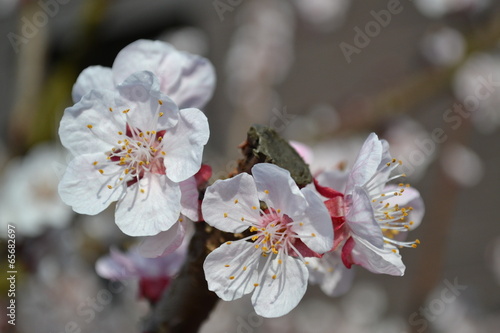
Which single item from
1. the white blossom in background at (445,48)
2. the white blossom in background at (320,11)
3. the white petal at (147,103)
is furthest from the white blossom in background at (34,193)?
the white blossom in background at (320,11)

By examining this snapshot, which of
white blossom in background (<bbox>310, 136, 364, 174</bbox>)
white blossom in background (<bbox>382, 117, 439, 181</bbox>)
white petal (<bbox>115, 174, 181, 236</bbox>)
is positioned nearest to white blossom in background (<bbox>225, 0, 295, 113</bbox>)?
white blossom in background (<bbox>310, 136, 364, 174</bbox>)

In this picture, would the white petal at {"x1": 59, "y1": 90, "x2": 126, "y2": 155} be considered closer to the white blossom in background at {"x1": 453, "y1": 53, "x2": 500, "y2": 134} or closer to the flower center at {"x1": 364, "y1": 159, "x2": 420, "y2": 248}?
the flower center at {"x1": 364, "y1": 159, "x2": 420, "y2": 248}

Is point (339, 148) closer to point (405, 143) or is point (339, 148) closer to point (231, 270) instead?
point (405, 143)

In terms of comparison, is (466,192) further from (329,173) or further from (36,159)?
(329,173)

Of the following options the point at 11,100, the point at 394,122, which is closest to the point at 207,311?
the point at 394,122

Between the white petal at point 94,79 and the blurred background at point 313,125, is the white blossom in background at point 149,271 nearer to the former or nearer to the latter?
the blurred background at point 313,125
